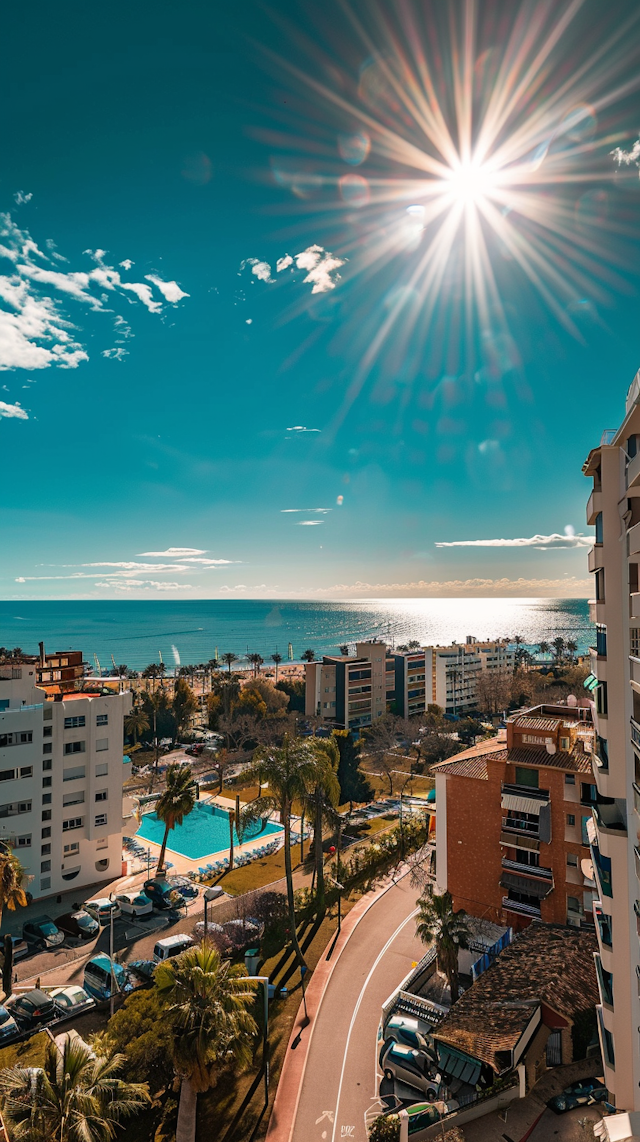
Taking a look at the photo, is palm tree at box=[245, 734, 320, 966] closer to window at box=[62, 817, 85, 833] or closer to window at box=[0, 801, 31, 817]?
window at box=[62, 817, 85, 833]

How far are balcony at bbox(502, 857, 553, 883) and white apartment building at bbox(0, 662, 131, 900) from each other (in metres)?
26.6

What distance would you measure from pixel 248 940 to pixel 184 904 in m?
6.94

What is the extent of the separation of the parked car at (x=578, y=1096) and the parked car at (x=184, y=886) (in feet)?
75.2

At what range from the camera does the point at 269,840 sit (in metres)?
46.4

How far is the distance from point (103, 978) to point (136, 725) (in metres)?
46.2

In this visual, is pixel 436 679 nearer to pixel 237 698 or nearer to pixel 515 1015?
pixel 237 698

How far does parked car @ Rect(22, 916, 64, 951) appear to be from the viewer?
30.8 m

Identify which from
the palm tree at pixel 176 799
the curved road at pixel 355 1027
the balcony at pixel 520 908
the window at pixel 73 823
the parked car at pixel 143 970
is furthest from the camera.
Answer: the window at pixel 73 823

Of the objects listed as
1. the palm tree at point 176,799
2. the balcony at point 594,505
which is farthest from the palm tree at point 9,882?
the balcony at point 594,505

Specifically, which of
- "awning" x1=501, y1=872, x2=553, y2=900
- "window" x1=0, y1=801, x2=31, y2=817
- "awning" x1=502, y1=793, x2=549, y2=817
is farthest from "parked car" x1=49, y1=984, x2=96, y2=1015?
"awning" x1=502, y1=793, x2=549, y2=817

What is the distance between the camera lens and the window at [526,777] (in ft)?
85.1

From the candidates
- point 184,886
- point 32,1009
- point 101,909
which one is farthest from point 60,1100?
point 184,886

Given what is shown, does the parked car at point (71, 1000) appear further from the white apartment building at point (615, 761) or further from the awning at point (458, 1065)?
the white apartment building at point (615, 761)

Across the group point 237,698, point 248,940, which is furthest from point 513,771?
point 237,698
